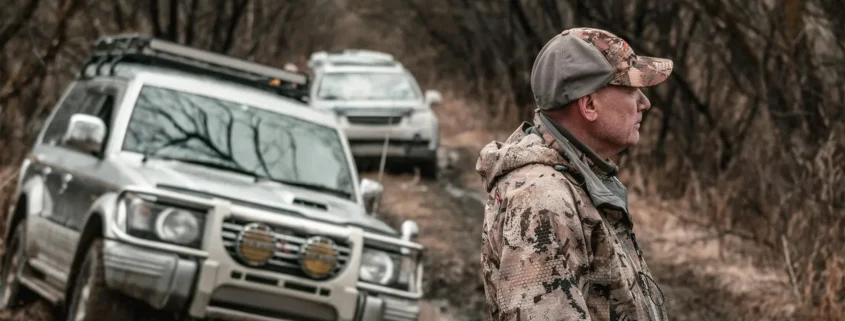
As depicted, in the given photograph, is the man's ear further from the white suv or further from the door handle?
the white suv

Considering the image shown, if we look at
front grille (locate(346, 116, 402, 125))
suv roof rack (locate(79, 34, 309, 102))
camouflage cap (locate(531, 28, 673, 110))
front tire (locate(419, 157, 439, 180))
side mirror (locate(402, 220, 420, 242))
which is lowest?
camouflage cap (locate(531, 28, 673, 110))

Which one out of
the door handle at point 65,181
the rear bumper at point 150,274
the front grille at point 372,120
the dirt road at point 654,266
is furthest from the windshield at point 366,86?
the rear bumper at point 150,274

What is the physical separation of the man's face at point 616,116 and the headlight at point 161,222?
424 centimetres

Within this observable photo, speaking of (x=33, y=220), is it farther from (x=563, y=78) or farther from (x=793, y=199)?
(x=563, y=78)

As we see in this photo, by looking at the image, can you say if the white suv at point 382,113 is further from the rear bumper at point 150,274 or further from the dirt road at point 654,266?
the rear bumper at point 150,274

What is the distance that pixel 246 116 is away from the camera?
344 inches

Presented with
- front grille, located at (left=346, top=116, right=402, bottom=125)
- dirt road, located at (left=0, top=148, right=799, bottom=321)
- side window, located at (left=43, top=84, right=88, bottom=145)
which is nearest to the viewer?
side window, located at (left=43, top=84, right=88, bottom=145)

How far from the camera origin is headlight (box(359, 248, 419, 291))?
25.5 ft

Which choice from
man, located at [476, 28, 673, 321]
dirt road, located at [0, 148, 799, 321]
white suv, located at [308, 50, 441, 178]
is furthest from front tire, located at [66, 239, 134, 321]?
white suv, located at [308, 50, 441, 178]

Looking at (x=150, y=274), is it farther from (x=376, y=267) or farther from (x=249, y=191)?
(x=376, y=267)

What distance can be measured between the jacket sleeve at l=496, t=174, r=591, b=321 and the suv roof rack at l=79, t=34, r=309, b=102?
642 cm

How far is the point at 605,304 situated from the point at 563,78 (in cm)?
50

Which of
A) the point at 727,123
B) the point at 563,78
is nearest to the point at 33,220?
the point at 563,78

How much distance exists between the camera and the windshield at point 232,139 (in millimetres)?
8297
